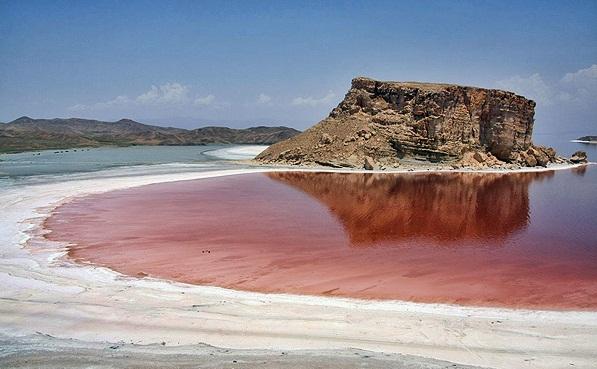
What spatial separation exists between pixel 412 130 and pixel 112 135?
10917 centimetres

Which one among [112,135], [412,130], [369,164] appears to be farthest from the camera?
[112,135]

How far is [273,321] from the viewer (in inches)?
310

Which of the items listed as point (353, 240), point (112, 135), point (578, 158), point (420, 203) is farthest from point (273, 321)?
point (112, 135)

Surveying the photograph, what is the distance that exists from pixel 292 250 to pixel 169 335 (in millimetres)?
6738

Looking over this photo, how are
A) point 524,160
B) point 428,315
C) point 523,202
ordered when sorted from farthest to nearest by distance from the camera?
point 524,160 → point 523,202 → point 428,315

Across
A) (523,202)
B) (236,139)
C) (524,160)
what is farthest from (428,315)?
(236,139)

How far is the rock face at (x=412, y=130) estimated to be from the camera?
4334 cm

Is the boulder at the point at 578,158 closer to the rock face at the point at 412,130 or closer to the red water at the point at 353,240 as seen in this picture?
the rock face at the point at 412,130

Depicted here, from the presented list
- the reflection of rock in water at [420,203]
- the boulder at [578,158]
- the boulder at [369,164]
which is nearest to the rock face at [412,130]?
the boulder at [369,164]

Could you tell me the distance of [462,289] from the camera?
33.8 feet

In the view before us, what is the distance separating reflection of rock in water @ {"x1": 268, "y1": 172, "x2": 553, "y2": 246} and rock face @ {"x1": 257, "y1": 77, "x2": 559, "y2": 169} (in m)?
5.74

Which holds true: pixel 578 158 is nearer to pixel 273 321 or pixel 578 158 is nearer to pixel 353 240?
pixel 353 240

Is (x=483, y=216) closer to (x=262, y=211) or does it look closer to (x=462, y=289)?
(x=262, y=211)

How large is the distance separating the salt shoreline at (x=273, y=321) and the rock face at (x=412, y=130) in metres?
32.3
